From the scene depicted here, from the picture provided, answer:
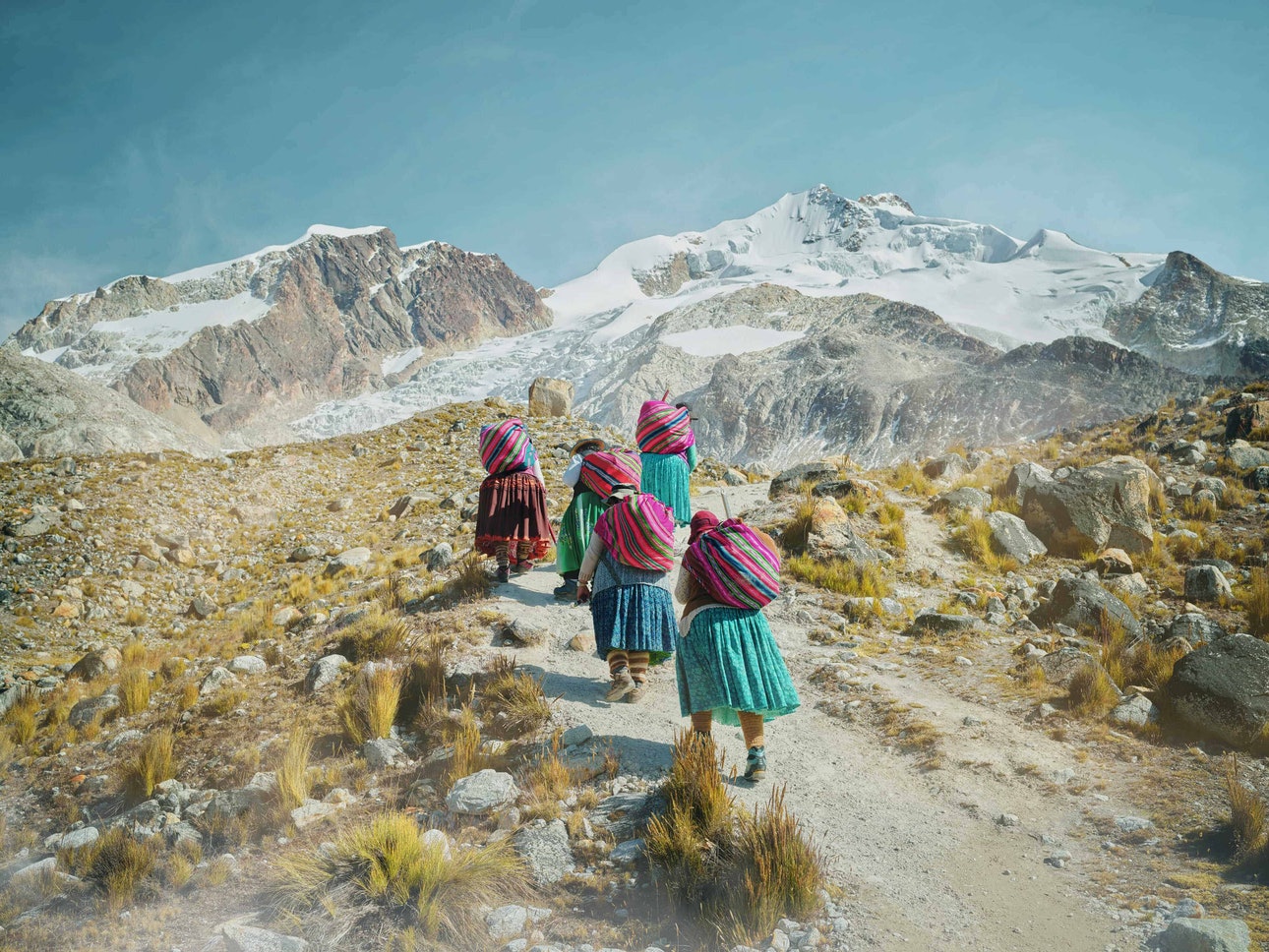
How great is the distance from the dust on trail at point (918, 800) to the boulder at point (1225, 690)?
35.5 inches

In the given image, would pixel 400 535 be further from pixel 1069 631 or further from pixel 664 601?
pixel 1069 631

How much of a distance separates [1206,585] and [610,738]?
22.0ft

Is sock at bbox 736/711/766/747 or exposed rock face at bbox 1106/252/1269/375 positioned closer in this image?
sock at bbox 736/711/766/747

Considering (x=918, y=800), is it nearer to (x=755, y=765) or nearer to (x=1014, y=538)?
(x=755, y=765)

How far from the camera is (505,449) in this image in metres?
8.12

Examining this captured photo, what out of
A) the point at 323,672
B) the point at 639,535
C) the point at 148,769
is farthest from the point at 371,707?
the point at 639,535

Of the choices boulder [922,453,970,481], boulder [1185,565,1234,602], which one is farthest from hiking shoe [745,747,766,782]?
boulder [922,453,970,481]

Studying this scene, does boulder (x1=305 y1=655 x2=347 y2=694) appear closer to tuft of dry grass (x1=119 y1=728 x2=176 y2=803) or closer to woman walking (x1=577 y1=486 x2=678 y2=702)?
tuft of dry grass (x1=119 y1=728 x2=176 y2=803)

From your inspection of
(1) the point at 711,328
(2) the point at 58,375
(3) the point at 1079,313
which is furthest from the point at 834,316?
(2) the point at 58,375

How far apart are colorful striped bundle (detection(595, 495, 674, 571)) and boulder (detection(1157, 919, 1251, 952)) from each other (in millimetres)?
3397

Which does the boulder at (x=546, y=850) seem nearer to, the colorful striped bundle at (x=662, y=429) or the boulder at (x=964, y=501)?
the colorful striped bundle at (x=662, y=429)

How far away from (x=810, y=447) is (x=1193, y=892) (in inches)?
3963

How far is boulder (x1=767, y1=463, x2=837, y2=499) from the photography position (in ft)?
41.4

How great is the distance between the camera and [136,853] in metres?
3.62
